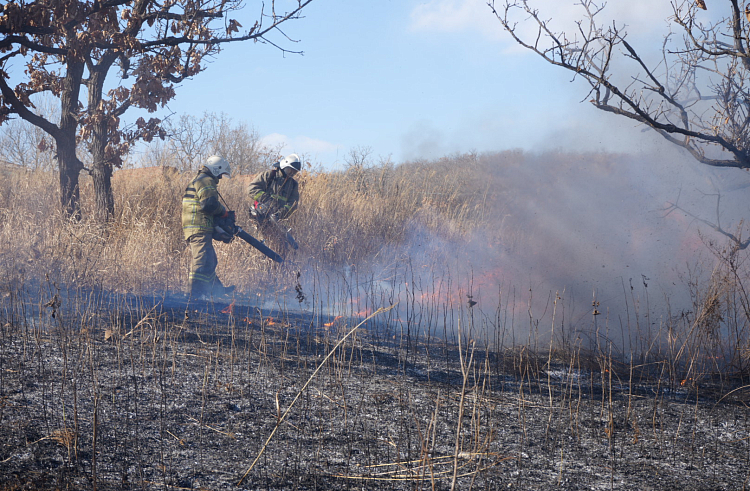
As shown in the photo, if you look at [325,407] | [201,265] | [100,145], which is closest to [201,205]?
[201,265]

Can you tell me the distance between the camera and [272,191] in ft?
30.2

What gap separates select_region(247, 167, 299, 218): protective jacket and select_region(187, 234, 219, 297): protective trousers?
5.47 ft

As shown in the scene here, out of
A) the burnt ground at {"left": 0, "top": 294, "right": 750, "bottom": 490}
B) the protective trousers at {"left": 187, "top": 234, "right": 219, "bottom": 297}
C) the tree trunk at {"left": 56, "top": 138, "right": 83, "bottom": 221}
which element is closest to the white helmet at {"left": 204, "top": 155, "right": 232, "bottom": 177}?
the protective trousers at {"left": 187, "top": 234, "right": 219, "bottom": 297}

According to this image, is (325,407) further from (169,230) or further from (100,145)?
(100,145)

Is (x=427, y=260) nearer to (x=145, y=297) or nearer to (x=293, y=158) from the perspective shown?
(x=293, y=158)

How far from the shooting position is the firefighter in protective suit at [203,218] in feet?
24.6

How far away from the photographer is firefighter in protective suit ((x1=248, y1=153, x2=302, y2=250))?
360 inches

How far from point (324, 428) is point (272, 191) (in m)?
6.34

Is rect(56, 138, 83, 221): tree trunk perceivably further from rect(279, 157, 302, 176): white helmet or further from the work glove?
rect(279, 157, 302, 176): white helmet

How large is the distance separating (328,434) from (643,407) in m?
2.51

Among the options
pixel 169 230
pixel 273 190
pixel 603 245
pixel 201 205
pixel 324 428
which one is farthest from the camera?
pixel 603 245

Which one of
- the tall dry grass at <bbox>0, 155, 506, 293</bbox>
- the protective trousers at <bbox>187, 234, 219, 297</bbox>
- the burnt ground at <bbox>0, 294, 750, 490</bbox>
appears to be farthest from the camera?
the tall dry grass at <bbox>0, 155, 506, 293</bbox>

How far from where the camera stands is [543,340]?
7.48m

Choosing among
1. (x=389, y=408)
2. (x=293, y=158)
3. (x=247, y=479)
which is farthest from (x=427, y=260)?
(x=247, y=479)
